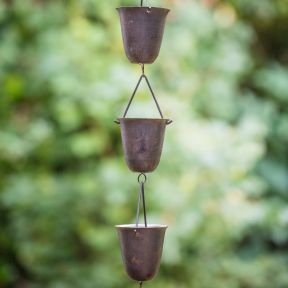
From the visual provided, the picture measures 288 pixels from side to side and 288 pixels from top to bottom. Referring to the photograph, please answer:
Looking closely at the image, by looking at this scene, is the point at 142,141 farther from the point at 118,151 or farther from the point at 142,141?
the point at 118,151

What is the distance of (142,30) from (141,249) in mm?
569

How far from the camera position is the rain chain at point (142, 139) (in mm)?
2459

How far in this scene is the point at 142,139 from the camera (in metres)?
2.49

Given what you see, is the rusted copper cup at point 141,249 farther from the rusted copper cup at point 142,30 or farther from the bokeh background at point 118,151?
the bokeh background at point 118,151

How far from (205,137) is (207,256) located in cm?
84

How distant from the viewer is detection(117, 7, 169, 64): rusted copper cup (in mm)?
2451

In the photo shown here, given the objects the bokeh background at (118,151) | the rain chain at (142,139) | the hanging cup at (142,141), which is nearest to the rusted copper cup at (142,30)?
the rain chain at (142,139)

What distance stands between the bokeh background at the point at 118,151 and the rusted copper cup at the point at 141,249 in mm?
2397

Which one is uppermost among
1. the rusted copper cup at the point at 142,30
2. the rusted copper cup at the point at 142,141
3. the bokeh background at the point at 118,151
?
the rusted copper cup at the point at 142,30

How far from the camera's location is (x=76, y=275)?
5.58m

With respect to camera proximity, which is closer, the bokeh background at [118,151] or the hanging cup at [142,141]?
the hanging cup at [142,141]

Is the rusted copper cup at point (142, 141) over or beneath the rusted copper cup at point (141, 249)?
over

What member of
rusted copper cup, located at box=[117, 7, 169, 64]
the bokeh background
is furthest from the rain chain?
the bokeh background

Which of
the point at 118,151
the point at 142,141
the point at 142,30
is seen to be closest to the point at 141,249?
the point at 142,141
